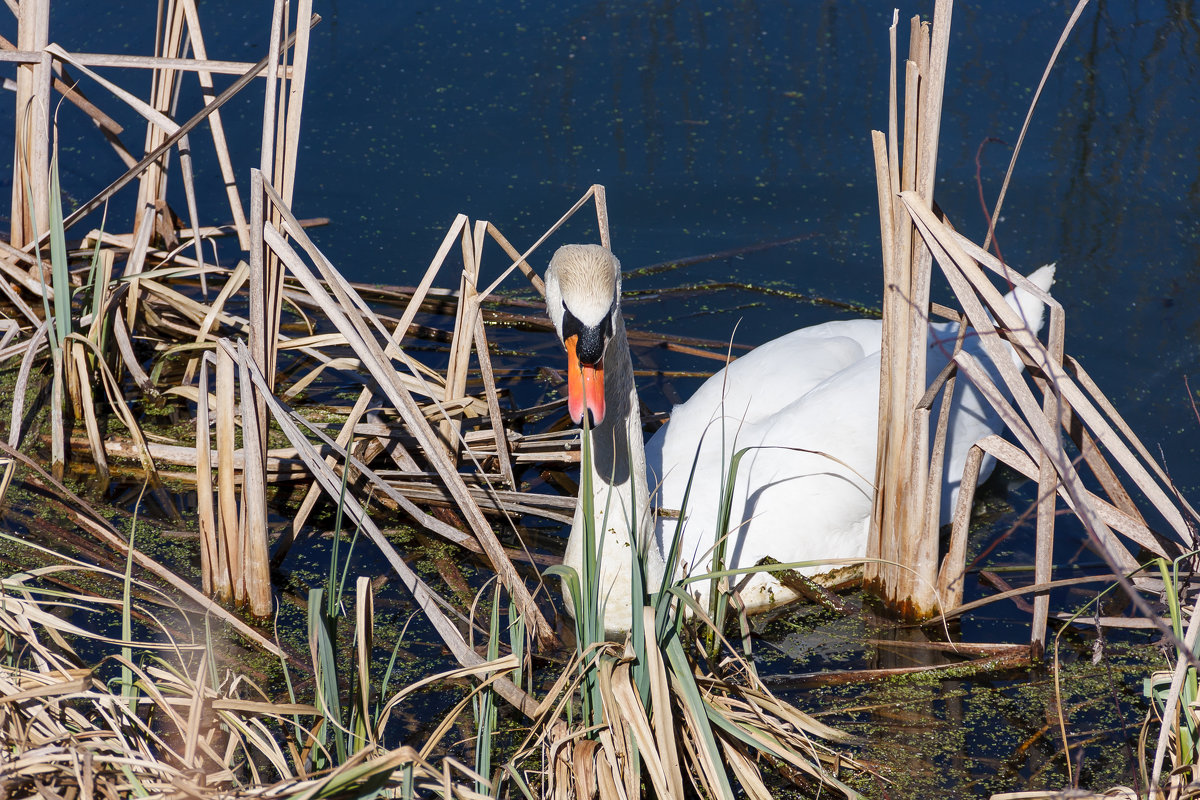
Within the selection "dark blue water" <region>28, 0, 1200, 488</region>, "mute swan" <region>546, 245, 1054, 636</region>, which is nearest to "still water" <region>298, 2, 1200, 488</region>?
"dark blue water" <region>28, 0, 1200, 488</region>

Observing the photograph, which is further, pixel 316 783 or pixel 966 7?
pixel 966 7

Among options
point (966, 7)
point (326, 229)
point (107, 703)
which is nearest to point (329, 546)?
point (107, 703)

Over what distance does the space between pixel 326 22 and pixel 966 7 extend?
445 cm

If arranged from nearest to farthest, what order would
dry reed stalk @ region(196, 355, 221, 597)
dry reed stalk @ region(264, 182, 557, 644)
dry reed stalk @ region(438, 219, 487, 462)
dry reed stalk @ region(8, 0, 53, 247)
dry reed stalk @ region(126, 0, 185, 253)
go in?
dry reed stalk @ region(264, 182, 557, 644), dry reed stalk @ region(196, 355, 221, 597), dry reed stalk @ region(438, 219, 487, 462), dry reed stalk @ region(8, 0, 53, 247), dry reed stalk @ region(126, 0, 185, 253)

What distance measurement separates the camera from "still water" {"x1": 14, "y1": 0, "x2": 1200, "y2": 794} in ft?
21.0

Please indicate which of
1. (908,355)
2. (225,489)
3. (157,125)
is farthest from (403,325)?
(908,355)

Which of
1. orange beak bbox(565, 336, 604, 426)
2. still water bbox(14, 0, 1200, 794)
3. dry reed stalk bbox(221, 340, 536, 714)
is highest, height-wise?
still water bbox(14, 0, 1200, 794)

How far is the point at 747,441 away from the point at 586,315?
5.37 ft

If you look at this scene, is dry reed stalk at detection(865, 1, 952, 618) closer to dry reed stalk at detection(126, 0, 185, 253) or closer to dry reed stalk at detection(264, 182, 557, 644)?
dry reed stalk at detection(264, 182, 557, 644)

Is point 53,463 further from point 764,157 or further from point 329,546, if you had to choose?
point 764,157

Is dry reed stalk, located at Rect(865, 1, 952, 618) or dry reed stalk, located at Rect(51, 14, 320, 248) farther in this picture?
dry reed stalk, located at Rect(51, 14, 320, 248)

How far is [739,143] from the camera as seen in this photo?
7520 mm

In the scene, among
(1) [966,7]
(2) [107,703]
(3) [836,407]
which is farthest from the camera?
(1) [966,7]

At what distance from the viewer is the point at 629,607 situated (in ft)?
12.8
